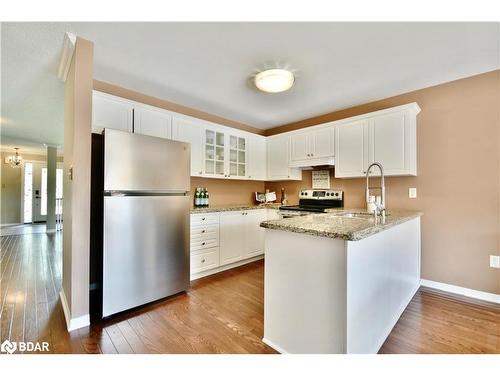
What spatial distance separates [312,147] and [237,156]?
1209 mm

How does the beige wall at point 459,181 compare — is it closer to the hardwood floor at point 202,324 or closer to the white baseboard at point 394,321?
the hardwood floor at point 202,324

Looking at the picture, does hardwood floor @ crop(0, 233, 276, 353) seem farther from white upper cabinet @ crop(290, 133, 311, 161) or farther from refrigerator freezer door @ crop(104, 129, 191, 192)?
white upper cabinet @ crop(290, 133, 311, 161)

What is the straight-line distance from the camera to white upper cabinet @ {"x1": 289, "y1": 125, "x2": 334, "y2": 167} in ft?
10.7

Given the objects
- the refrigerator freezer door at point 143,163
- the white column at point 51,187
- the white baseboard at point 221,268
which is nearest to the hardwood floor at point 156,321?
the white baseboard at point 221,268

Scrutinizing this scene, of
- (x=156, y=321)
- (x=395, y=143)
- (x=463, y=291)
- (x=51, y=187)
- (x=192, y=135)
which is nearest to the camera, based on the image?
(x=156, y=321)

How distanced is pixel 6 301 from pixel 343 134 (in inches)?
162

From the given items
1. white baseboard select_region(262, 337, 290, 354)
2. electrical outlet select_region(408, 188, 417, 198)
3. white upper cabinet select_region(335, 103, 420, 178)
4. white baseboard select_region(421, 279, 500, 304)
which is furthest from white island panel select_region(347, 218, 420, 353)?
white upper cabinet select_region(335, 103, 420, 178)

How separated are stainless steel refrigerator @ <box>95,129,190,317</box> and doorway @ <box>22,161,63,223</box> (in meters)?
7.32

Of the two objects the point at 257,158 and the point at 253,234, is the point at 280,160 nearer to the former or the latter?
the point at 257,158

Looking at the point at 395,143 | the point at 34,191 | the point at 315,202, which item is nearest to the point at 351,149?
the point at 395,143

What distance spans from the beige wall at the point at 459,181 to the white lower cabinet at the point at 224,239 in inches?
77.4

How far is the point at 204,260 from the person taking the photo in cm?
288
